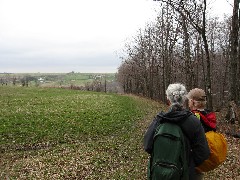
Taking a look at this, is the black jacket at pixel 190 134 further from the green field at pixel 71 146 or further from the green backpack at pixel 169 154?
the green field at pixel 71 146

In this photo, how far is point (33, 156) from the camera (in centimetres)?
1370

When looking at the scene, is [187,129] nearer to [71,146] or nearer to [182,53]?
[71,146]

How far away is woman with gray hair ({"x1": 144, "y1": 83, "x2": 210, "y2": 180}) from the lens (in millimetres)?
4360

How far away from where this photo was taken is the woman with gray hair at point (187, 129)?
4360 mm

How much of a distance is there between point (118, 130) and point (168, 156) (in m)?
15.9

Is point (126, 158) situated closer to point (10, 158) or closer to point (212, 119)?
point (10, 158)

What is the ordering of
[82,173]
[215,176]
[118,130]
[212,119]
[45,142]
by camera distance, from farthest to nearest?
[118,130]
[45,142]
[82,173]
[215,176]
[212,119]

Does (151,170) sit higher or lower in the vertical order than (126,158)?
higher

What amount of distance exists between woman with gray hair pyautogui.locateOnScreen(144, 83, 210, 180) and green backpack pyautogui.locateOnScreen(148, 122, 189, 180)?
0.39ft

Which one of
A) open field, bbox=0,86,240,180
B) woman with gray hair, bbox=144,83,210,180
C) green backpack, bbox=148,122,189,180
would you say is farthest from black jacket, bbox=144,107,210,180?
open field, bbox=0,86,240,180

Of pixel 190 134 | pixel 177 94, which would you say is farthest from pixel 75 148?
pixel 190 134

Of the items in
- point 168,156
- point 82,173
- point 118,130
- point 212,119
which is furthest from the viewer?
point 118,130

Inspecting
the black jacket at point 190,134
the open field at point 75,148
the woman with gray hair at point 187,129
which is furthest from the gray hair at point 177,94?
the open field at point 75,148

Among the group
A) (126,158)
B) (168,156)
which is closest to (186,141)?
(168,156)
